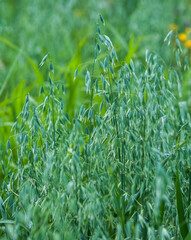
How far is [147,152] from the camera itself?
4.56 feet

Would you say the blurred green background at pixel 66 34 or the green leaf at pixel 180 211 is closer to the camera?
the green leaf at pixel 180 211

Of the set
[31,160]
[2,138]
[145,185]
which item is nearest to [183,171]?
[145,185]

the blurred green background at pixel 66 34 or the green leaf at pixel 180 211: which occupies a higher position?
the blurred green background at pixel 66 34

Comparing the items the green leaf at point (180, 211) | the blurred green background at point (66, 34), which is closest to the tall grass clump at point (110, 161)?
the green leaf at point (180, 211)

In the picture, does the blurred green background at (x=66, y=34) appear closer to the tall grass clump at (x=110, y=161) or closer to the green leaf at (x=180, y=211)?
the tall grass clump at (x=110, y=161)

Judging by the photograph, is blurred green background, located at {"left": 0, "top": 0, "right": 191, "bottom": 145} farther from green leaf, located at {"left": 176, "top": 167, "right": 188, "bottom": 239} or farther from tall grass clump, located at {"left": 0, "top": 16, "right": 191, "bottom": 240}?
green leaf, located at {"left": 176, "top": 167, "right": 188, "bottom": 239}

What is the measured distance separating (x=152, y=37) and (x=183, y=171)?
230 centimetres

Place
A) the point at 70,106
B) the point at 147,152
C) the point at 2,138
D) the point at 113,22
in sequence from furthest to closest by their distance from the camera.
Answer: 1. the point at 113,22
2. the point at 70,106
3. the point at 2,138
4. the point at 147,152

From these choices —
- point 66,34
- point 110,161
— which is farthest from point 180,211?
point 66,34

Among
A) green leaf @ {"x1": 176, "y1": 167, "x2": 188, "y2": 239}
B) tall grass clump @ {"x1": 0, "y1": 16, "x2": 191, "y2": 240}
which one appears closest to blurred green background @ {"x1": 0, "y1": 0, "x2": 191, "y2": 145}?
tall grass clump @ {"x1": 0, "y1": 16, "x2": 191, "y2": 240}

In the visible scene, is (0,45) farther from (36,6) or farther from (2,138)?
(2,138)

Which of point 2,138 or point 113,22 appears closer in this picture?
point 2,138

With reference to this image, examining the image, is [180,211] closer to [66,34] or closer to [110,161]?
[110,161]

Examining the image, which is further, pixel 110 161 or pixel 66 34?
pixel 66 34
